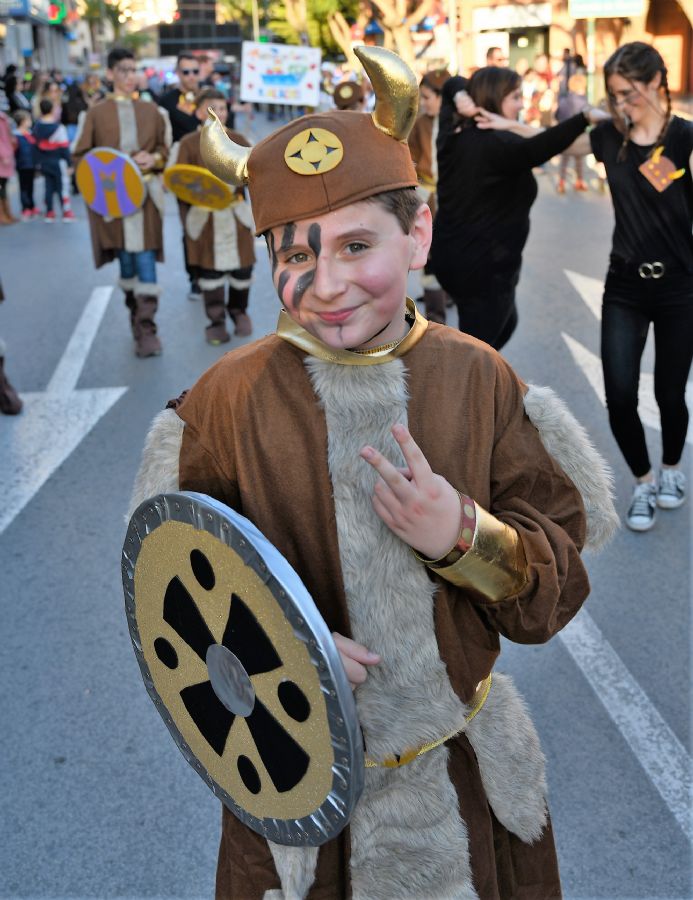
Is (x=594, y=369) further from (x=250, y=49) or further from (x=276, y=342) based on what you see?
(x=250, y=49)

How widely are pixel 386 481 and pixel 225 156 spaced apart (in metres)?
0.63

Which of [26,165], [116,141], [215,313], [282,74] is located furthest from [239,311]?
[26,165]

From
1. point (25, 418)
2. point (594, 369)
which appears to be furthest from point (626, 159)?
point (25, 418)

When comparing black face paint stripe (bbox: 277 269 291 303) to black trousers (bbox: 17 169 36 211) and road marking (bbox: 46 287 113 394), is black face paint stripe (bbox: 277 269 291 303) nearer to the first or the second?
road marking (bbox: 46 287 113 394)

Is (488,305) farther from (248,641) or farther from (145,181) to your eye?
(248,641)

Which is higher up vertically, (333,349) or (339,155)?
(339,155)

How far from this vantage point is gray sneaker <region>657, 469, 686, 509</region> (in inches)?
199

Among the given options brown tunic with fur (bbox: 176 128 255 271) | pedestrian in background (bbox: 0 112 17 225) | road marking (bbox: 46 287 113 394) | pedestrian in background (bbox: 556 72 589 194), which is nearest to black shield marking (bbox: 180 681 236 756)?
road marking (bbox: 46 287 113 394)

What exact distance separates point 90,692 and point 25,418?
3.49 meters

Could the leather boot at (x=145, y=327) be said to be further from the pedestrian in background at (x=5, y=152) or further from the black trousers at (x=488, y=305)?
the pedestrian in background at (x=5, y=152)

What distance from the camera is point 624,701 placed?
146 inches

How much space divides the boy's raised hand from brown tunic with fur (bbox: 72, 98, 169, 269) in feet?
22.2

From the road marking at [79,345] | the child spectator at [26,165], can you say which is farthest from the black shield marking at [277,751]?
the child spectator at [26,165]

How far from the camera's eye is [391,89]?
1670mm
